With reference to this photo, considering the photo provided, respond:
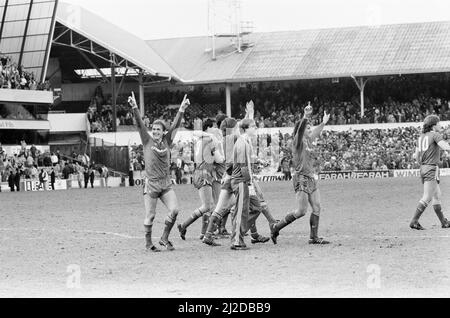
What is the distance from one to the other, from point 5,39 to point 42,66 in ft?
9.95

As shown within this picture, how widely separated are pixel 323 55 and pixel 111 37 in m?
13.4

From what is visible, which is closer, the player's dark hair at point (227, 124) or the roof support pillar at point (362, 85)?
the player's dark hair at point (227, 124)

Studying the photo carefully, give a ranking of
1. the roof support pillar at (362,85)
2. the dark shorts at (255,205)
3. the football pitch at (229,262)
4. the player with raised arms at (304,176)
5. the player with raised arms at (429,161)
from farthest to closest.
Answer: the roof support pillar at (362,85) < the player with raised arms at (429,161) < the dark shorts at (255,205) < the player with raised arms at (304,176) < the football pitch at (229,262)

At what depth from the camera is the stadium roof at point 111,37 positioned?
57.6 m

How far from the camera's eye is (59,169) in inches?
1937

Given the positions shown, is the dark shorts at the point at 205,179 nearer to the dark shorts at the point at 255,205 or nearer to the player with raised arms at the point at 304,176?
the dark shorts at the point at 255,205

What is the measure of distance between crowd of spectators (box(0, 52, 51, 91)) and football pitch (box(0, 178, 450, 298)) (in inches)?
1254

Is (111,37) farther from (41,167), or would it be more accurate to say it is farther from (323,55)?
(41,167)

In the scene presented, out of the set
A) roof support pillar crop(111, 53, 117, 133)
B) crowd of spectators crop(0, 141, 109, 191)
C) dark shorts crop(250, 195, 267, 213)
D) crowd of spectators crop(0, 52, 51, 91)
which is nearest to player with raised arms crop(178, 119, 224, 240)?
dark shorts crop(250, 195, 267, 213)

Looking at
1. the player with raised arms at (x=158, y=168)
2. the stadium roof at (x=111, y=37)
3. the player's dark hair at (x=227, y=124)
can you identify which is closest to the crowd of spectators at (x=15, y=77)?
the stadium roof at (x=111, y=37)

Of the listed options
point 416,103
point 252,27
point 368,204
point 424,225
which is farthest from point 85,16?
point 424,225

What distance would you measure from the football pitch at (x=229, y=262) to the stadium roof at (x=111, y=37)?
36.4 m

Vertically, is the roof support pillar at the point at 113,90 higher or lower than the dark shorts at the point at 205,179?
higher
